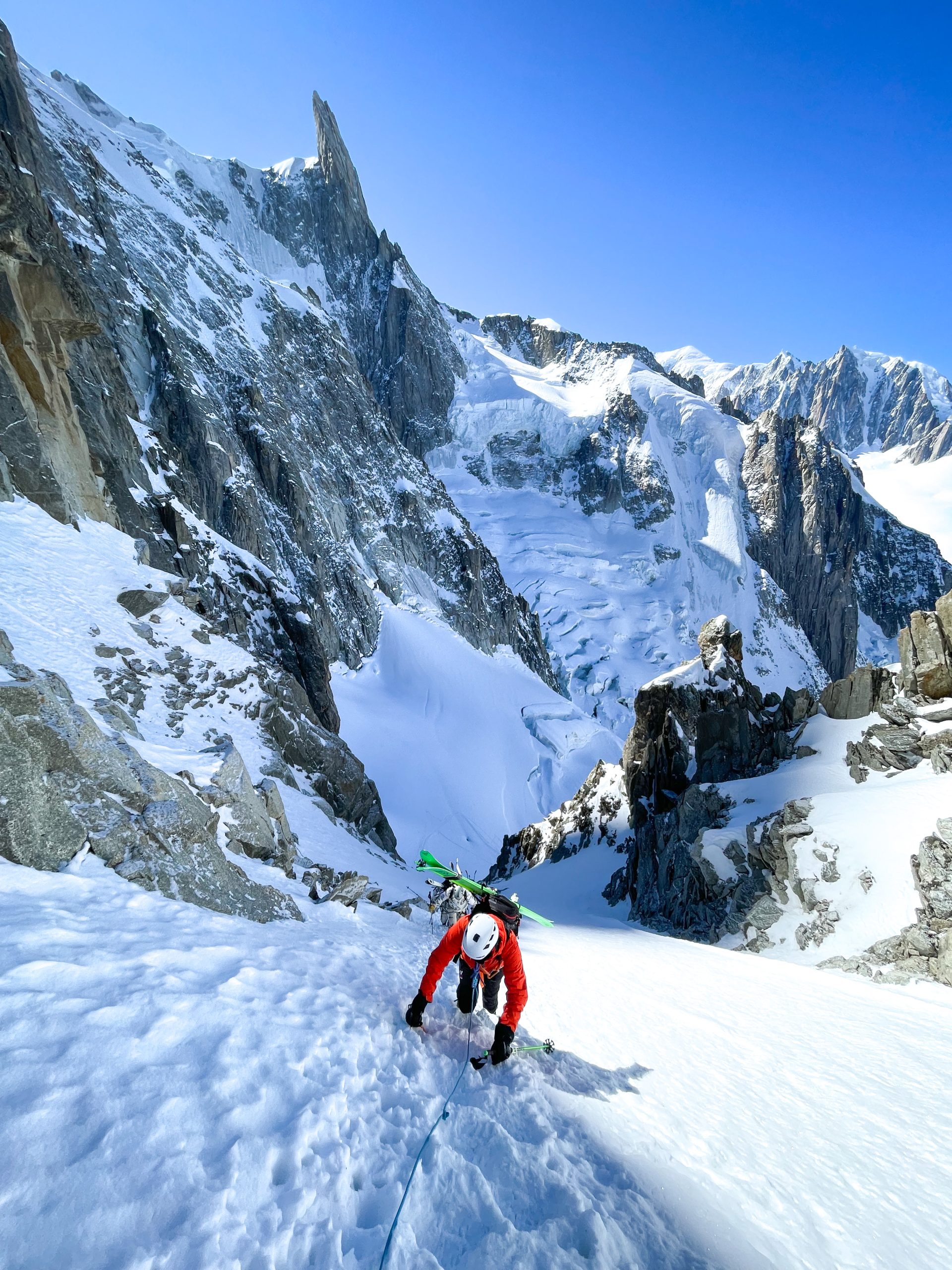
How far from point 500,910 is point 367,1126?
1.67 metres

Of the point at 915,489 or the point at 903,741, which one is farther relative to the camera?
the point at 915,489

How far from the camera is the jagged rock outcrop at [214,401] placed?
55.1 ft

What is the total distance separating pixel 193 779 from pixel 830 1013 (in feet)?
29.2

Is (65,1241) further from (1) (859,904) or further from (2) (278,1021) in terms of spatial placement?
(1) (859,904)

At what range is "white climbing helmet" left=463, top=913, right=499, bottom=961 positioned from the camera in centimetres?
428

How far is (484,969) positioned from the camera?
14.5 feet

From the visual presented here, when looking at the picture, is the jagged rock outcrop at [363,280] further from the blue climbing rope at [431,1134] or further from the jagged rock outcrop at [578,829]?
the blue climbing rope at [431,1134]

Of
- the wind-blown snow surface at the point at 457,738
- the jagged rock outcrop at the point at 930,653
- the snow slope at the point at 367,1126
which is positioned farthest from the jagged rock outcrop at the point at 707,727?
the snow slope at the point at 367,1126

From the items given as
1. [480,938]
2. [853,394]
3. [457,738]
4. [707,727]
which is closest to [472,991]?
[480,938]

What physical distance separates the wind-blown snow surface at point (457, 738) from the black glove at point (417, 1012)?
2377cm

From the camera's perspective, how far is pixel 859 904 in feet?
42.1

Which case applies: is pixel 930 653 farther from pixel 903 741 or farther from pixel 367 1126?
pixel 367 1126

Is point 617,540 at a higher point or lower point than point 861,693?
higher

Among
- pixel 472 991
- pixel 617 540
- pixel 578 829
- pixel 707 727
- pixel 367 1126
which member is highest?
pixel 617 540
